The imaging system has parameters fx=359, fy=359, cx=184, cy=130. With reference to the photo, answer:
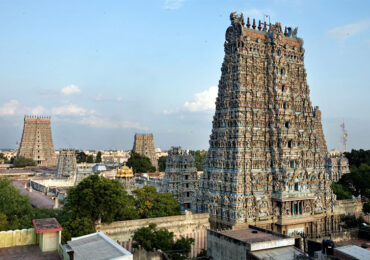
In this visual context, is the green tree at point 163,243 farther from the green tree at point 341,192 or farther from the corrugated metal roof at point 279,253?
the green tree at point 341,192

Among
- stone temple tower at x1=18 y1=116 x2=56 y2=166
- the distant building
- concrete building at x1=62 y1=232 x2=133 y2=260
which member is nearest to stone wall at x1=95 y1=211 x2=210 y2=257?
concrete building at x1=62 y1=232 x2=133 y2=260

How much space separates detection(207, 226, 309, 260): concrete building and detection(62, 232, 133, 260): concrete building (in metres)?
9.64

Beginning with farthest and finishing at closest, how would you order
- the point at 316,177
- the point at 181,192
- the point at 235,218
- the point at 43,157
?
the point at 43,157 < the point at 181,192 < the point at 316,177 < the point at 235,218

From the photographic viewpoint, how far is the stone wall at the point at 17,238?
893 inches

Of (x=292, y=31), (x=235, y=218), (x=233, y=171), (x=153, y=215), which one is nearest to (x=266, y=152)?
(x=233, y=171)

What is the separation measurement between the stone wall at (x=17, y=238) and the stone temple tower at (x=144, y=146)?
3974 inches

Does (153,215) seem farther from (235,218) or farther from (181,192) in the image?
(181,192)

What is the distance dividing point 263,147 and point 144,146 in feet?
292

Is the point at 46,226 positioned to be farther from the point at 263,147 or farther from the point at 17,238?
the point at 263,147

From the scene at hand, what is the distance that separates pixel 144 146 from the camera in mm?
125250

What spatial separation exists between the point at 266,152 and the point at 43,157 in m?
95.8

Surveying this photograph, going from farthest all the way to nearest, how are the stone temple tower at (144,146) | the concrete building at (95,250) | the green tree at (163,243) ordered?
the stone temple tower at (144,146) → the green tree at (163,243) → the concrete building at (95,250)

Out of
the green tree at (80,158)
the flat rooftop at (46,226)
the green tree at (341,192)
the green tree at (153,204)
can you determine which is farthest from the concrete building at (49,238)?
the green tree at (80,158)

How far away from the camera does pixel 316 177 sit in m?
40.8
